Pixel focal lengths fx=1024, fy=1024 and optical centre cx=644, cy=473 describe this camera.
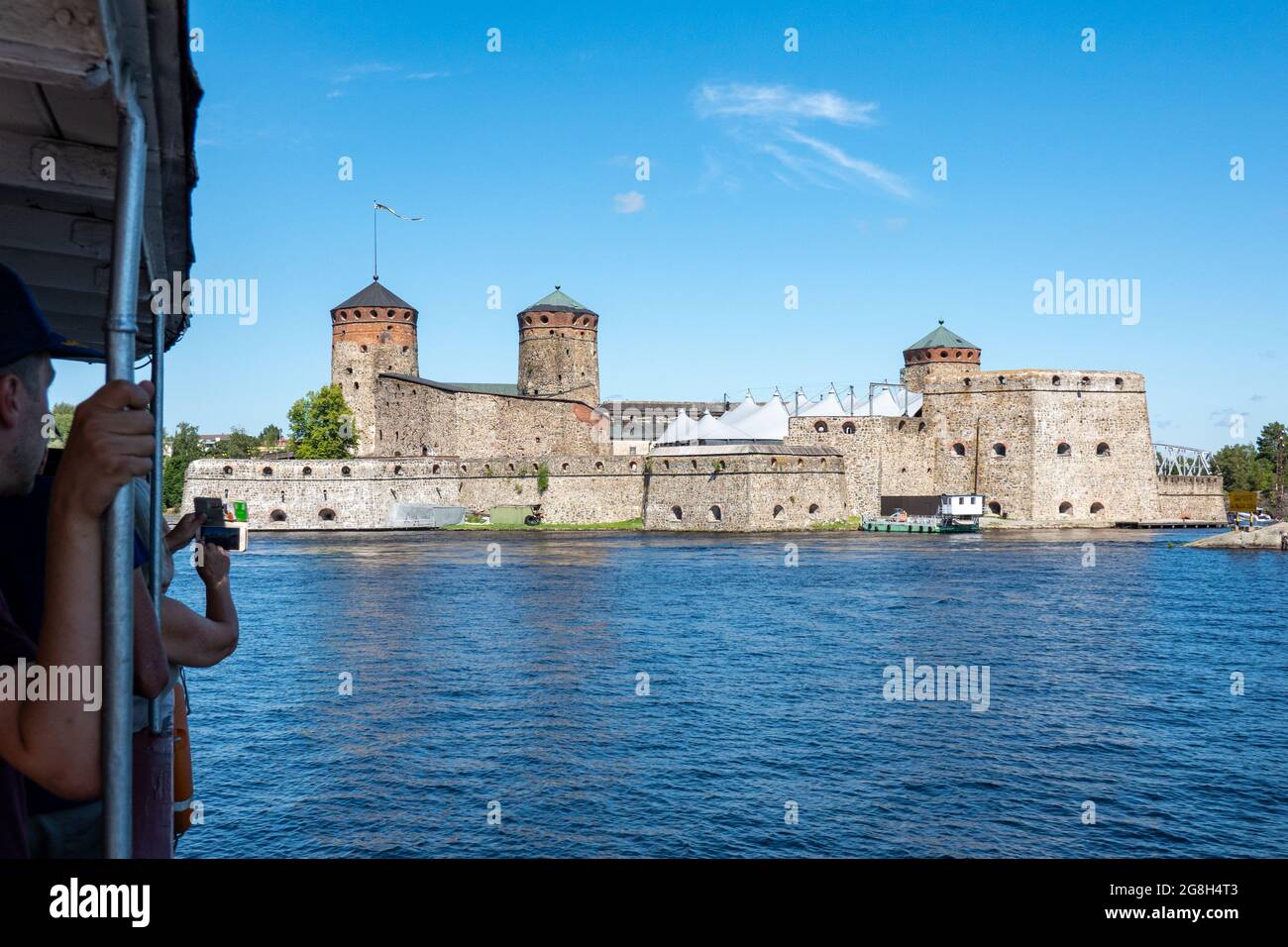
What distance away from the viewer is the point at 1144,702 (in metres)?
15.2

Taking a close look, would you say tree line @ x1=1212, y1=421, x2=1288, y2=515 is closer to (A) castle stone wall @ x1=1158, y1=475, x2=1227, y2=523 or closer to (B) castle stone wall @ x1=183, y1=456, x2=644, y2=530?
(A) castle stone wall @ x1=1158, y1=475, x2=1227, y2=523

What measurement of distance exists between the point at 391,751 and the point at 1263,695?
41.6ft

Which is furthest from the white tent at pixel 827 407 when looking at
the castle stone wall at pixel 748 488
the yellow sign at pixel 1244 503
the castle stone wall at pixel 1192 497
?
the yellow sign at pixel 1244 503

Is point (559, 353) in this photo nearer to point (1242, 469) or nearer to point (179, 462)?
point (179, 462)

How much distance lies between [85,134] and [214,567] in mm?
1209

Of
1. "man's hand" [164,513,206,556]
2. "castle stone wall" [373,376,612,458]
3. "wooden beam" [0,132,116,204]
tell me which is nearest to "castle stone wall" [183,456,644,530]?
"castle stone wall" [373,376,612,458]

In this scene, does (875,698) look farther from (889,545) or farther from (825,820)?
(889,545)

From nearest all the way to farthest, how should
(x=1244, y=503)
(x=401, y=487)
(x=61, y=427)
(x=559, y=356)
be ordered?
(x=61, y=427), (x=401, y=487), (x=559, y=356), (x=1244, y=503)

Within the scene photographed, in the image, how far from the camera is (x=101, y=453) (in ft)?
4.76

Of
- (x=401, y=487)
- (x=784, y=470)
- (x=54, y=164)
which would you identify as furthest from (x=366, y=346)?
(x=54, y=164)

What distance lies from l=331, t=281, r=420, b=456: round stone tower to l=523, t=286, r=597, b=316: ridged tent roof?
9334mm

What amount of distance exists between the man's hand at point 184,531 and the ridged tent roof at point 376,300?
189ft
